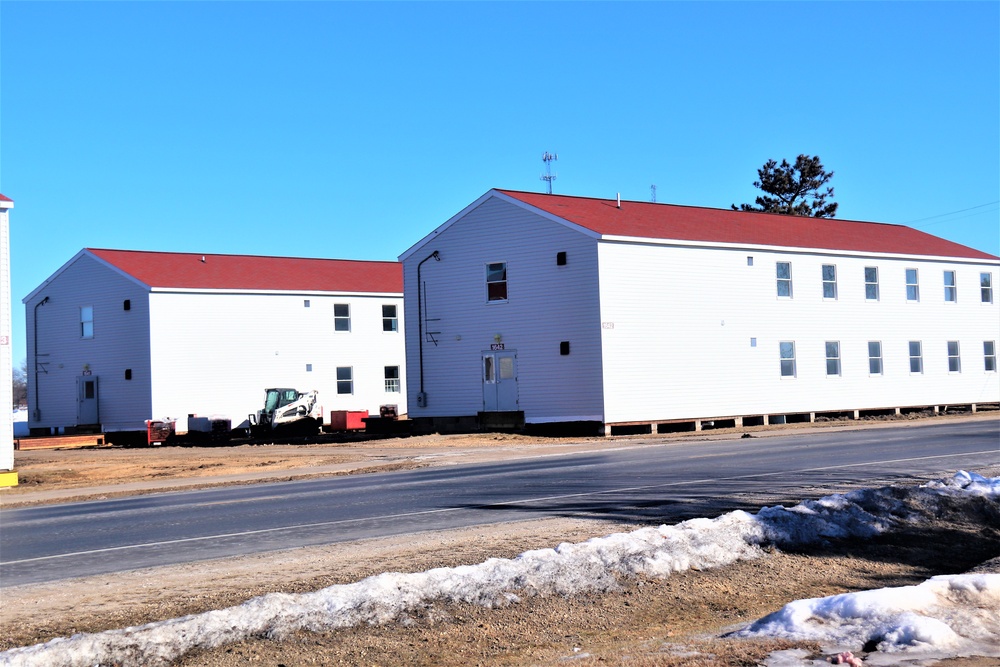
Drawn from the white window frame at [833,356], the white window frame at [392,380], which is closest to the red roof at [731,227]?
the white window frame at [833,356]

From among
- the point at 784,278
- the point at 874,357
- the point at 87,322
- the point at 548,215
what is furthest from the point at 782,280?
the point at 87,322

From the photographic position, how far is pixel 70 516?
17.0 metres

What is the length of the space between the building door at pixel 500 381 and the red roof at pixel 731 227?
5.23m

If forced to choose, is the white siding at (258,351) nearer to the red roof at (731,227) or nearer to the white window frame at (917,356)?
the red roof at (731,227)

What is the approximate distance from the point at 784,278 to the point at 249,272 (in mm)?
23735

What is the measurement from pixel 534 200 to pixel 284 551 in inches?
1100

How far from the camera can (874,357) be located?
42.8 metres

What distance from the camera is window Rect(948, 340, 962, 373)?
4559 cm

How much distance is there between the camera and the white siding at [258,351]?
4512 cm

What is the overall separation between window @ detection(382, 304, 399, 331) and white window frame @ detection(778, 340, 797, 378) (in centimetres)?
1963

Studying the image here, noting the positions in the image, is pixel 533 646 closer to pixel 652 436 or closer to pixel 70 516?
pixel 70 516

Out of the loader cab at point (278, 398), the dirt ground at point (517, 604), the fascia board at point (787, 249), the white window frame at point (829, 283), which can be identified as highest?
the fascia board at point (787, 249)

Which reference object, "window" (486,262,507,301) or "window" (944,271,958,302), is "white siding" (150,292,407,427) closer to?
"window" (486,262,507,301)

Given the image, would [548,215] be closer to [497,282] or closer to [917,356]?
[497,282]
